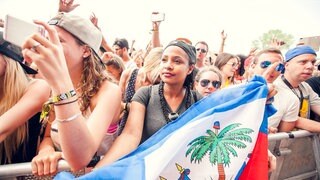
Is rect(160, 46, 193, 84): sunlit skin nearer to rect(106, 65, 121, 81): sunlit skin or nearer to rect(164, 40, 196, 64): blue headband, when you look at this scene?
rect(164, 40, 196, 64): blue headband

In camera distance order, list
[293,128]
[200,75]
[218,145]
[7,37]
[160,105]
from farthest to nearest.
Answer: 1. [200,75]
2. [293,128]
3. [160,105]
4. [218,145]
5. [7,37]

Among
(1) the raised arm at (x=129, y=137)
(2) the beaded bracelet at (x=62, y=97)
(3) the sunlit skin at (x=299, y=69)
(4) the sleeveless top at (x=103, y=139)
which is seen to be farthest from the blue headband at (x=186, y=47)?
(2) the beaded bracelet at (x=62, y=97)

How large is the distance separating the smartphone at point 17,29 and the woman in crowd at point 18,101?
72cm

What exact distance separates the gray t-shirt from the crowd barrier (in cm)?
99

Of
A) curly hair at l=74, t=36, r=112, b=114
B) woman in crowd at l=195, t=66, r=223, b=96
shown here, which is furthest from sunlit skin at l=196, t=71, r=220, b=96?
curly hair at l=74, t=36, r=112, b=114

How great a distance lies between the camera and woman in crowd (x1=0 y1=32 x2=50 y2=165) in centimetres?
167

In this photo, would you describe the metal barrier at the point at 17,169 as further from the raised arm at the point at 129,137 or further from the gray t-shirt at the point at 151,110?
the gray t-shirt at the point at 151,110

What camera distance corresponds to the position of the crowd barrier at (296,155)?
8.38ft

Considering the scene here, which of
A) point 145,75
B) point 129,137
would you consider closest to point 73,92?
point 129,137

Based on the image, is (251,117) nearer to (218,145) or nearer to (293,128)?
(218,145)

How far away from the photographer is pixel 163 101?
216 cm

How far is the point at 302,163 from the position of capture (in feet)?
9.54

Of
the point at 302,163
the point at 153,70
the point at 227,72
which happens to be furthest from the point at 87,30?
the point at 227,72

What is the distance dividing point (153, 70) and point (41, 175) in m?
1.96
